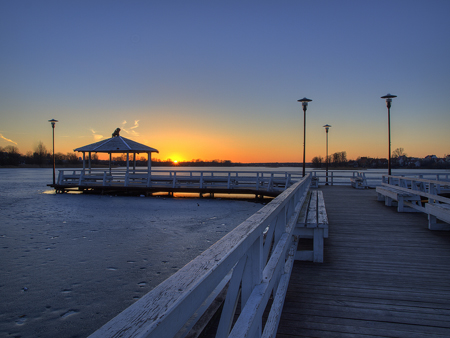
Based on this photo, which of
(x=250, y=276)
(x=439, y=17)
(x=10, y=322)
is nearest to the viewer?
(x=250, y=276)

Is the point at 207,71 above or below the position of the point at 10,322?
above

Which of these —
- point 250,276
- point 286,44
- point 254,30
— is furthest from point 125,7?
point 250,276

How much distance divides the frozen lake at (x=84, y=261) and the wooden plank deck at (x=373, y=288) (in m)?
2.83

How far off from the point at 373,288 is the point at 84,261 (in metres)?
5.76

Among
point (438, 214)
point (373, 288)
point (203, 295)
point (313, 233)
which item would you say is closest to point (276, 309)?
point (203, 295)

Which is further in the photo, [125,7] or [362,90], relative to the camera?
[362,90]

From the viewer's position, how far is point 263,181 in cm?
1861

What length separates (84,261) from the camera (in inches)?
243

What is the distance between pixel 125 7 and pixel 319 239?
12723mm

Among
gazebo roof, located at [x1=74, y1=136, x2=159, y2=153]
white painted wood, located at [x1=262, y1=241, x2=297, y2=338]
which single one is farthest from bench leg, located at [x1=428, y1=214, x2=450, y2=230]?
gazebo roof, located at [x1=74, y1=136, x2=159, y2=153]

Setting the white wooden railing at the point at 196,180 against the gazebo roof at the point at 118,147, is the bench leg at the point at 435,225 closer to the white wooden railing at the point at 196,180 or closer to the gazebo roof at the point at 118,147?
the white wooden railing at the point at 196,180

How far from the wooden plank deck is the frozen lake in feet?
9.28

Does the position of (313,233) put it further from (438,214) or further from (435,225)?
(435,225)

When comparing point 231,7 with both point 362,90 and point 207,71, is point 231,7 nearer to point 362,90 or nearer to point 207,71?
point 207,71
